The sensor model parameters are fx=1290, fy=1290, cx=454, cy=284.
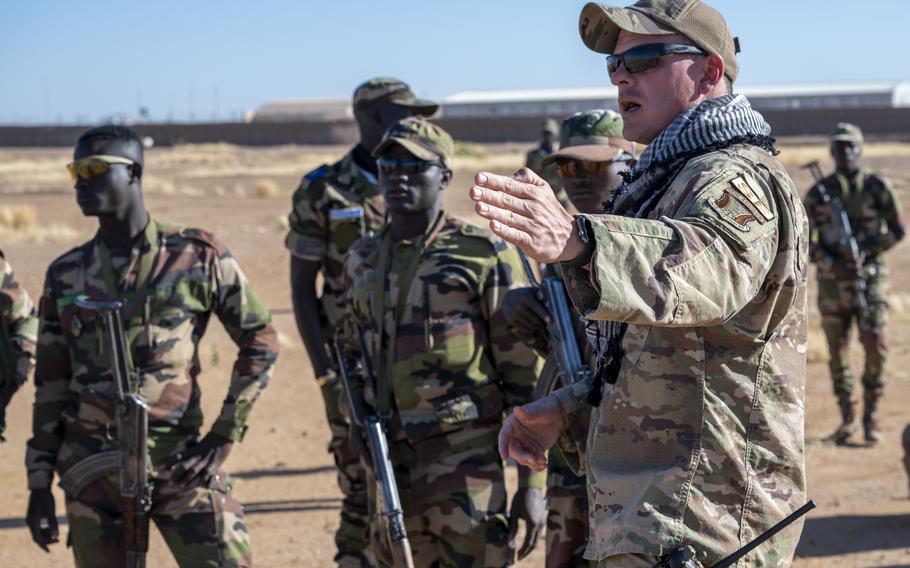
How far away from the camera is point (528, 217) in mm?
2416

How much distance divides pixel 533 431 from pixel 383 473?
159cm

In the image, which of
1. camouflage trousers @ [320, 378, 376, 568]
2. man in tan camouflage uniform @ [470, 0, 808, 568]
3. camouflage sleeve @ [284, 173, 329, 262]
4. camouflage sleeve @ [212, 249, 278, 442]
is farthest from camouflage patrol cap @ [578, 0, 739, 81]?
camouflage sleeve @ [284, 173, 329, 262]

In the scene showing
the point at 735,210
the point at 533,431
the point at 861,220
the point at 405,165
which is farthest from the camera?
the point at 861,220

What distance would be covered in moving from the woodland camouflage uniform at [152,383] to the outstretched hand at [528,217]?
9.56 feet

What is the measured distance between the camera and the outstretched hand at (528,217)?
7.84 ft

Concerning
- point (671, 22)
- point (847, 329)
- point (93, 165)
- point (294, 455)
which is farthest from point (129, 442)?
point (847, 329)

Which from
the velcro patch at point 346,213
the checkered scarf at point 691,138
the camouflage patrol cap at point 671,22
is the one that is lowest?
the velcro patch at point 346,213

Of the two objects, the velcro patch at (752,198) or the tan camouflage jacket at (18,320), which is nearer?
the velcro patch at (752,198)

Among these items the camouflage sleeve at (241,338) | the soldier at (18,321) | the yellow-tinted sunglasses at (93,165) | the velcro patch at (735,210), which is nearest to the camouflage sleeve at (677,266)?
the velcro patch at (735,210)

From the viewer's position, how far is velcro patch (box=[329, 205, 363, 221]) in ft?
21.5

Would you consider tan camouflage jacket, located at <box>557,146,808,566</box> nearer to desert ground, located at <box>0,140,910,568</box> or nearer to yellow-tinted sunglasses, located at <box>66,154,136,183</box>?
yellow-tinted sunglasses, located at <box>66,154,136,183</box>

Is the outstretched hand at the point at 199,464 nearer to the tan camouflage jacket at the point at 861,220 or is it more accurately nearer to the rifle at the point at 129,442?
the rifle at the point at 129,442

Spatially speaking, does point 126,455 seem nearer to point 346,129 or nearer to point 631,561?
point 631,561

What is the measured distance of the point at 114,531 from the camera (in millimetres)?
4941
